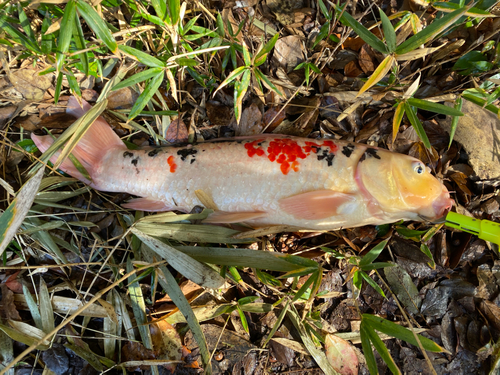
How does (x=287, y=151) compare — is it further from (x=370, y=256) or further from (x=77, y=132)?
(x=77, y=132)

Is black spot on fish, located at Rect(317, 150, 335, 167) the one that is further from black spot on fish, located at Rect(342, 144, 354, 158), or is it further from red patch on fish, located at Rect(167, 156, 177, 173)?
red patch on fish, located at Rect(167, 156, 177, 173)

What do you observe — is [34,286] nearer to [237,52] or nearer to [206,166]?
[206,166]


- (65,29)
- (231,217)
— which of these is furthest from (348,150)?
(65,29)

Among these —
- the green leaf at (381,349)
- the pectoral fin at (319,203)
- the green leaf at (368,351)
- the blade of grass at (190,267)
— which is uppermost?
the pectoral fin at (319,203)

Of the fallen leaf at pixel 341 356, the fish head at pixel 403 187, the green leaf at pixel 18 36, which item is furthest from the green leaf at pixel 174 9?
the fallen leaf at pixel 341 356

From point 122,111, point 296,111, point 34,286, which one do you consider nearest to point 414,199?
point 296,111

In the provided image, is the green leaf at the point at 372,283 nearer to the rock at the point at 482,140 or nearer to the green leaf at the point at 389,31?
the rock at the point at 482,140
